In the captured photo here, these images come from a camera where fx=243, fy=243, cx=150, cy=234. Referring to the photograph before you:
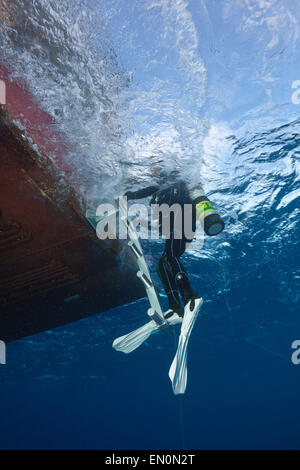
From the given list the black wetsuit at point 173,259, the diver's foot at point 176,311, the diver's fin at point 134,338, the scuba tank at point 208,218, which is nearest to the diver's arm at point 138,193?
the black wetsuit at point 173,259

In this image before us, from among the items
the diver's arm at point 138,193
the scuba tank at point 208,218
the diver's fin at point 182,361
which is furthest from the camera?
the diver's arm at point 138,193

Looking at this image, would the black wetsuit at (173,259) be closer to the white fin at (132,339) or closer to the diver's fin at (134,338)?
the diver's fin at (134,338)

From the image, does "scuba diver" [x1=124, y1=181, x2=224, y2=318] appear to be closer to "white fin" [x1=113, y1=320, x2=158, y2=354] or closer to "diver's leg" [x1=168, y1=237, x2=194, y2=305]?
"diver's leg" [x1=168, y1=237, x2=194, y2=305]

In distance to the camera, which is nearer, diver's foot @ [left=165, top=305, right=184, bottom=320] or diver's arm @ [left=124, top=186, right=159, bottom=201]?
diver's foot @ [left=165, top=305, right=184, bottom=320]

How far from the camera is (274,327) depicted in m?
24.0

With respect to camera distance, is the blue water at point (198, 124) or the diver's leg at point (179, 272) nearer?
the blue water at point (198, 124)

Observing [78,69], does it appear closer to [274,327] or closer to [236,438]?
[274,327]

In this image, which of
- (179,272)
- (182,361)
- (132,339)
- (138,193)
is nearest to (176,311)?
(179,272)

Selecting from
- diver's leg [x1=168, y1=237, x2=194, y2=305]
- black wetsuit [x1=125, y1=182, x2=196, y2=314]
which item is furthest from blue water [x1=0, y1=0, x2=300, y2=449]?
diver's leg [x1=168, y1=237, x2=194, y2=305]

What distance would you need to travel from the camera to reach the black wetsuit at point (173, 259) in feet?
15.8

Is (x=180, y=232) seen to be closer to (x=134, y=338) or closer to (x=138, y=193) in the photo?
(x=138, y=193)

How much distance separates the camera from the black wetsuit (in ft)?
15.8

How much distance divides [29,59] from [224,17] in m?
3.43
